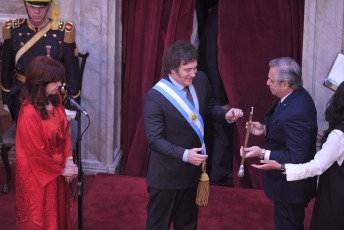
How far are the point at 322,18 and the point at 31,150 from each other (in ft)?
8.80

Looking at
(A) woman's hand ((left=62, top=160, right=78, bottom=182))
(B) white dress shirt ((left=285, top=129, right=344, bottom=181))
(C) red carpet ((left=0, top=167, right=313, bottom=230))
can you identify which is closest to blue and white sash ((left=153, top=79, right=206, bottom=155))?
(B) white dress shirt ((left=285, top=129, right=344, bottom=181))

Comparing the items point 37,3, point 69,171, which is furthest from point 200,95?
point 37,3

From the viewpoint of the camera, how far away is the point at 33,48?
4.26 m

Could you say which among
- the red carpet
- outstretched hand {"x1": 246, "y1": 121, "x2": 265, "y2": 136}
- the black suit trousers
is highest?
outstretched hand {"x1": 246, "y1": 121, "x2": 265, "y2": 136}

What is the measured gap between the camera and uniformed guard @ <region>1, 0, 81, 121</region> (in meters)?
4.26

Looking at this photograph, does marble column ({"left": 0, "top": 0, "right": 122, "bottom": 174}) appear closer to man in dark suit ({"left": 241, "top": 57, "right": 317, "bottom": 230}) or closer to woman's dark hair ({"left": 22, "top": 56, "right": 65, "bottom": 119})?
woman's dark hair ({"left": 22, "top": 56, "right": 65, "bottom": 119})

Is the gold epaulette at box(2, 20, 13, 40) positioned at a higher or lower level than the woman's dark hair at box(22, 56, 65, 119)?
higher

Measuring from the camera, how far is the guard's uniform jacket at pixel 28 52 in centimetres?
427

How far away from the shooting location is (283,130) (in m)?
3.05

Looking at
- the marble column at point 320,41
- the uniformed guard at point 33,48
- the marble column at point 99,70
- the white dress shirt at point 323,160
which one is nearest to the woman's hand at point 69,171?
the uniformed guard at point 33,48

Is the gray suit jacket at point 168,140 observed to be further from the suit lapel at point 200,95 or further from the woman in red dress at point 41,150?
the woman in red dress at point 41,150

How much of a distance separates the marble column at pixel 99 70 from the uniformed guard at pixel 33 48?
43 cm

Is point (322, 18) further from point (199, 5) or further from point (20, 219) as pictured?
point (20, 219)

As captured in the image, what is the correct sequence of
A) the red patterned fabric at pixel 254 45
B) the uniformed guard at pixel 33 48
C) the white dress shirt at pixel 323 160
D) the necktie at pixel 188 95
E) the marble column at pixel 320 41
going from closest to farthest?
the white dress shirt at pixel 323 160
the necktie at pixel 188 95
the uniformed guard at pixel 33 48
the marble column at pixel 320 41
the red patterned fabric at pixel 254 45
